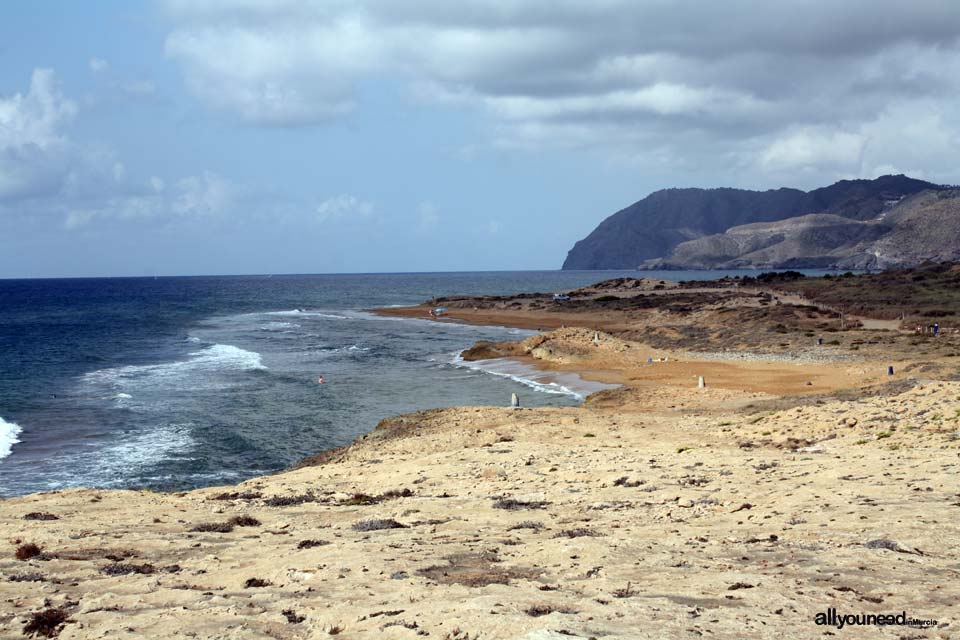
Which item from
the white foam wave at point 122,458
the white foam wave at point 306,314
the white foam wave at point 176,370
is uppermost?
the white foam wave at point 306,314

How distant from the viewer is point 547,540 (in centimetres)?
1077

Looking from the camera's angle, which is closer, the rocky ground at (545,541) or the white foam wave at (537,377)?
the rocky ground at (545,541)

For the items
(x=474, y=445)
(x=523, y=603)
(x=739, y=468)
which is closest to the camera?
(x=523, y=603)

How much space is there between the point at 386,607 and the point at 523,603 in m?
1.46

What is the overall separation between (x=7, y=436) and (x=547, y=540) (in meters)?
27.9

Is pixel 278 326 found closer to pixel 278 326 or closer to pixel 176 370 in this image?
pixel 278 326

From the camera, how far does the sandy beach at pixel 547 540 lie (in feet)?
24.8

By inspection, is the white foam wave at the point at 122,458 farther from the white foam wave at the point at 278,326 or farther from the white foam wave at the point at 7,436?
the white foam wave at the point at 278,326

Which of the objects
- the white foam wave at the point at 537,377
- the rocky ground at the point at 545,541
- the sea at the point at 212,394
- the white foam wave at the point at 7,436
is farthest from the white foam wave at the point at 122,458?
the white foam wave at the point at 537,377

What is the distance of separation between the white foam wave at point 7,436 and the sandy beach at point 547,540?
13.6m

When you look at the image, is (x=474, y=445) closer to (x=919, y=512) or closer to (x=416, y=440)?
(x=416, y=440)

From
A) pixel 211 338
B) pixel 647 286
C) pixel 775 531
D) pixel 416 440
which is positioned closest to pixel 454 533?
pixel 775 531

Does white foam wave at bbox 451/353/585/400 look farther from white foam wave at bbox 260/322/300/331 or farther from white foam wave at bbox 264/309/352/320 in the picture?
white foam wave at bbox 264/309/352/320

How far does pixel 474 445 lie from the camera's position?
21.3 meters
